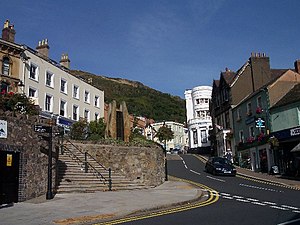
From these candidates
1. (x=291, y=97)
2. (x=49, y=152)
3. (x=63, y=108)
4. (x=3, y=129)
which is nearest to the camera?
(x=3, y=129)

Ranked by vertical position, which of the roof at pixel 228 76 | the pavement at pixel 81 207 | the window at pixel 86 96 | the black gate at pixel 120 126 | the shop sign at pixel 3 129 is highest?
the roof at pixel 228 76

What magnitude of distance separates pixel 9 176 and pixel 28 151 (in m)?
1.32

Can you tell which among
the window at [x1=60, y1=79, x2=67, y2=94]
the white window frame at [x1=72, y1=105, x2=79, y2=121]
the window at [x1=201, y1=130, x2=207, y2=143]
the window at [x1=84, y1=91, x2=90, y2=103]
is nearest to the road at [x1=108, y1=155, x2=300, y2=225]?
the window at [x1=60, y1=79, x2=67, y2=94]

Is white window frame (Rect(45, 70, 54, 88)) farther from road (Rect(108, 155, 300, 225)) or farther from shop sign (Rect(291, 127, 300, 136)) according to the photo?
road (Rect(108, 155, 300, 225))

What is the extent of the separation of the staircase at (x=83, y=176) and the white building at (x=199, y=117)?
41.7 meters

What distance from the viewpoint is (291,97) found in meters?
31.0

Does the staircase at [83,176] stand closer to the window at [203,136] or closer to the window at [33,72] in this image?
the window at [33,72]

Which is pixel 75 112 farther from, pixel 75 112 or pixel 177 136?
pixel 177 136

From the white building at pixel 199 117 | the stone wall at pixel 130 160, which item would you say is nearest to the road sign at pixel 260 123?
the stone wall at pixel 130 160

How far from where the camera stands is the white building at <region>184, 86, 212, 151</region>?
6341 cm

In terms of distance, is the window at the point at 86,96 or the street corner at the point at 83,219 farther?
the window at the point at 86,96

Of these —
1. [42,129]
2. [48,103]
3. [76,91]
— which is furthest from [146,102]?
[42,129]

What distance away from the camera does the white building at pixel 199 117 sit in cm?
6341

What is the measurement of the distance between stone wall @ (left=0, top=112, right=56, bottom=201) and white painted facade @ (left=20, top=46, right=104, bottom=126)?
15.7 meters
